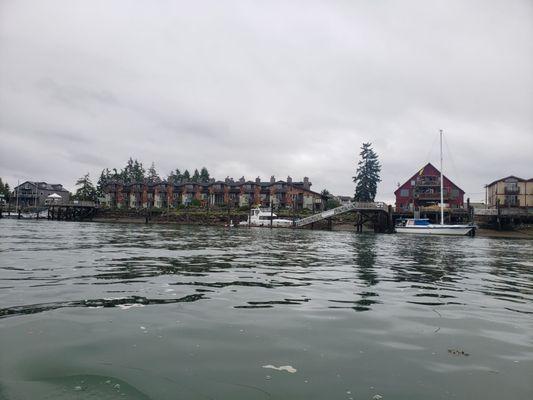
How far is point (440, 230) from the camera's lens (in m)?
65.4

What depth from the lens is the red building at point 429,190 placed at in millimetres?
93312

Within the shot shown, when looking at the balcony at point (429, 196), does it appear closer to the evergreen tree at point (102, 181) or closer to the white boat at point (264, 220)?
the white boat at point (264, 220)

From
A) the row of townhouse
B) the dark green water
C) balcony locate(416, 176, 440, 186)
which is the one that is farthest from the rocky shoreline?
the dark green water

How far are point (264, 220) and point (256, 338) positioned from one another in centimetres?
8292

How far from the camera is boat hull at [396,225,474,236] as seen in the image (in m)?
63.2

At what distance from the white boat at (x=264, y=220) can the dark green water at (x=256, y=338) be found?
72.7 m

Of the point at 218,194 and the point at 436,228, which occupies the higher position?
the point at 218,194

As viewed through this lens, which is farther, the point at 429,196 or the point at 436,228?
the point at 429,196

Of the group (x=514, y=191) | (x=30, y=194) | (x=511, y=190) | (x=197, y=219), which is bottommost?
(x=197, y=219)

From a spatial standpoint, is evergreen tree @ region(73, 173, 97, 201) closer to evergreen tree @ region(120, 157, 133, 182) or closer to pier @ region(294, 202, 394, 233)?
evergreen tree @ region(120, 157, 133, 182)

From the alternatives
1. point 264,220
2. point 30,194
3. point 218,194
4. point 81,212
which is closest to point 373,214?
point 264,220

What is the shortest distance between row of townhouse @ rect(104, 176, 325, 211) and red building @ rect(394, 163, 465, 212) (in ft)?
95.7

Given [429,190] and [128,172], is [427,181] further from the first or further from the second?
[128,172]

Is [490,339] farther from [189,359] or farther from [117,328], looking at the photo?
[117,328]
